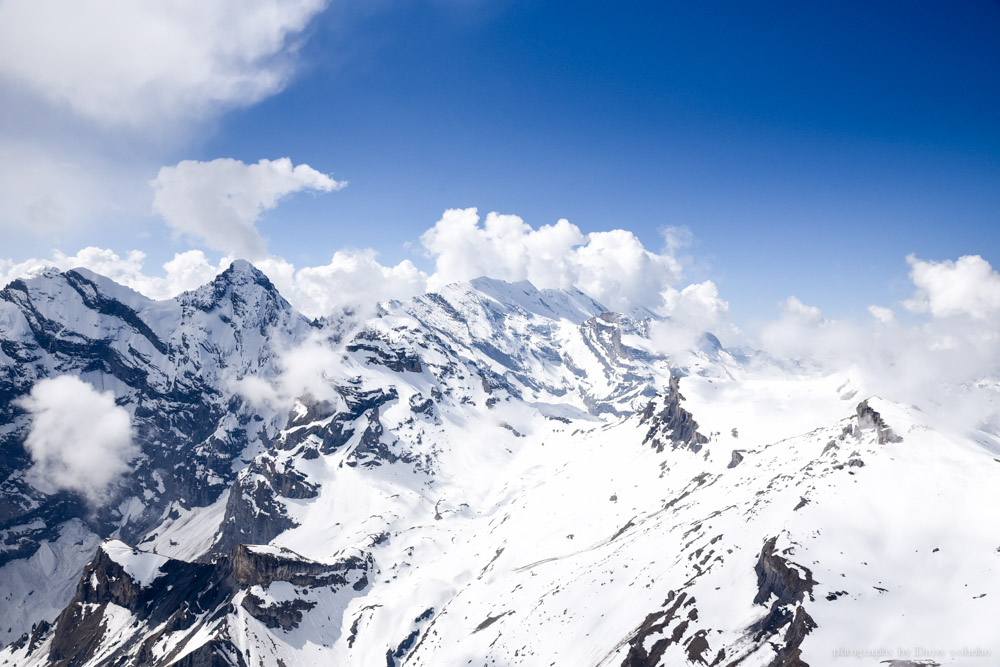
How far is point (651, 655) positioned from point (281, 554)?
506 feet

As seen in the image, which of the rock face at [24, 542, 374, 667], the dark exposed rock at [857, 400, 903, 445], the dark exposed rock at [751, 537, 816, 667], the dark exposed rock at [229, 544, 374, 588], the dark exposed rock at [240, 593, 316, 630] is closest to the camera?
the dark exposed rock at [751, 537, 816, 667]

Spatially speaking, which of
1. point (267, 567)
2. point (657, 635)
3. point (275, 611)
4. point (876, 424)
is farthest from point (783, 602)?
point (267, 567)

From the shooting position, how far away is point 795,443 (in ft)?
511

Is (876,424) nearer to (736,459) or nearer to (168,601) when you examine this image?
(736,459)

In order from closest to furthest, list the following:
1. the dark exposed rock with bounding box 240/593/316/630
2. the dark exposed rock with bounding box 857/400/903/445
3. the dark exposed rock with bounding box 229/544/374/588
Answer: the dark exposed rock with bounding box 857/400/903/445 < the dark exposed rock with bounding box 240/593/316/630 < the dark exposed rock with bounding box 229/544/374/588

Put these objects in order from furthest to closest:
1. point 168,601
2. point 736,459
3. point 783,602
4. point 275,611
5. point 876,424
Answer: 1. point 168,601
2. point 275,611
3. point 736,459
4. point 876,424
5. point 783,602

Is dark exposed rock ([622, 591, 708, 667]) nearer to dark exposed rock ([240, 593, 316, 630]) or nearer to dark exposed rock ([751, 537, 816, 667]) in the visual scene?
dark exposed rock ([751, 537, 816, 667])

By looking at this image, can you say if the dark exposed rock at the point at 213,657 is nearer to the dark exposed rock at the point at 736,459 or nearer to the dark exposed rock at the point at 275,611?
the dark exposed rock at the point at 275,611

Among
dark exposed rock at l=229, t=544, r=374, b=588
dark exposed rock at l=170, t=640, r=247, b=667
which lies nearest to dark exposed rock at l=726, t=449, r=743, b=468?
dark exposed rock at l=229, t=544, r=374, b=588

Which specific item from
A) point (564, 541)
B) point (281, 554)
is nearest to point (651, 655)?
point (564, 541)

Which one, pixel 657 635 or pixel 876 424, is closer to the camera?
pixel 657 635

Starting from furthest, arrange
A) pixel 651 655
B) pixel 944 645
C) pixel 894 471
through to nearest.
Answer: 1. pixel 894 471
2. pixel 651 655
3. pixel 944 645

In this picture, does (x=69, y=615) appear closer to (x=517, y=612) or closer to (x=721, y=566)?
(x=517, y=612)

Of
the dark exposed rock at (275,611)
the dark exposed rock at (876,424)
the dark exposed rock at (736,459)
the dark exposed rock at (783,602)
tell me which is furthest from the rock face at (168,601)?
the dark exposed rock at (876,424)
